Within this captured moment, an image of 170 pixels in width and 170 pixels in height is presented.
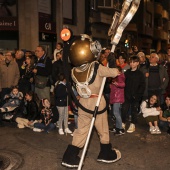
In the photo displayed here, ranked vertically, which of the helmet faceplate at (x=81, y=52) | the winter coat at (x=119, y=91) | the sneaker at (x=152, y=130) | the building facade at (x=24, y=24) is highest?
the building facade at (x=24, y=24)

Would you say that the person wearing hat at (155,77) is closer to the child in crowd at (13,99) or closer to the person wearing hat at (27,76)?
the person wearing hat at (27,76)

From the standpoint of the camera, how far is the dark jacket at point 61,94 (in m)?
6.68

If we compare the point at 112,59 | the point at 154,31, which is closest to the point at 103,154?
the point at 112,59

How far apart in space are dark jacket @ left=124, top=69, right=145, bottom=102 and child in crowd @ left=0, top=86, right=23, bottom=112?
266 cm

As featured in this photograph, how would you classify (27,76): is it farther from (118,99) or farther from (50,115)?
(118,99)

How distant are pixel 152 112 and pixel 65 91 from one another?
2035 millimetres

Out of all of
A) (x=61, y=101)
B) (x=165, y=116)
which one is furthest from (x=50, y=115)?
(x=165, y=116)

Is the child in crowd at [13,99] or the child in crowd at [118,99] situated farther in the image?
the child in crowd at [13,99]

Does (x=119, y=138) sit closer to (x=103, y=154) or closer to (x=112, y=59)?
(x=103, y=154)

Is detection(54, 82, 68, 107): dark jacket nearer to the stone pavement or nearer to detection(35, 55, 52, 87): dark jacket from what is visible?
the stone pavement

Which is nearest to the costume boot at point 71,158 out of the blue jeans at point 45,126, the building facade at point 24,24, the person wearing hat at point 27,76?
the blue jeans at point 45,126

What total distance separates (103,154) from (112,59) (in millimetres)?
1521

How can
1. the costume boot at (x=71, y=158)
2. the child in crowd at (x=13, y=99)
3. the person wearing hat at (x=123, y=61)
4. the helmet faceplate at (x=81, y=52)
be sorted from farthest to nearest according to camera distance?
the child in crowd at (x=13, y=99), the person wearing hat at (x=123, y=61), the costume boot at (x=71, y=158), the helmet faceplate at (x=81, y=52)

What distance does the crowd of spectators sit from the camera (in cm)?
671
